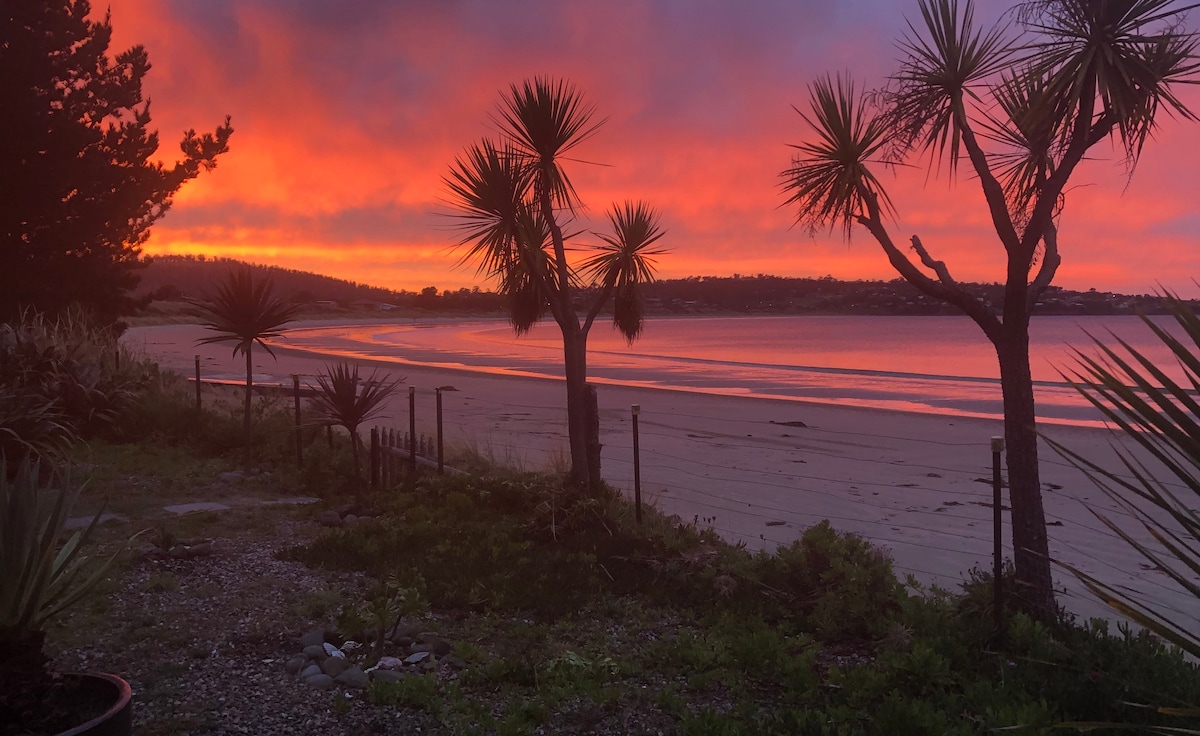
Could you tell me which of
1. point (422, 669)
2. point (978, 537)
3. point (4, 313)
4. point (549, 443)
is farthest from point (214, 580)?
point (4, 313)

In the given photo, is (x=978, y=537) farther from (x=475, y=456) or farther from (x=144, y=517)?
(x=144, y=517)

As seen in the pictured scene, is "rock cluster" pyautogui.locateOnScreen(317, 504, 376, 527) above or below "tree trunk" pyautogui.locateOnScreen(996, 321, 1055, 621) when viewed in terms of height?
below

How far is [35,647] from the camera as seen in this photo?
11.3 feet

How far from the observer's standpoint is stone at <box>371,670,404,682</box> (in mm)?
4866

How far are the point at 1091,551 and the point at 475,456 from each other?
7.79 m

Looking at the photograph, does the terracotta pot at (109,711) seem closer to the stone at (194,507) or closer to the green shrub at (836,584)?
the green shrub at (836,584)

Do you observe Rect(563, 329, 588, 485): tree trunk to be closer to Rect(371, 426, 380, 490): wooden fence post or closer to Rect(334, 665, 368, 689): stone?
Rect(371, 426, 380, 490): wooden fence post

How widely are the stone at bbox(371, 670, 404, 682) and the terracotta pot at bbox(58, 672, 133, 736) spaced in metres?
1.47

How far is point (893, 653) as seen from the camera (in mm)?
4809

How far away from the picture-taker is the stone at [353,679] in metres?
4.84

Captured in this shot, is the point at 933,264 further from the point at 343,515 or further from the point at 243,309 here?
the point at 243,309

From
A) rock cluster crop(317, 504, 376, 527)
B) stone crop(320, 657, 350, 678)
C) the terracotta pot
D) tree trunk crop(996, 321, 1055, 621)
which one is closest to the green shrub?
tree trunk crop(996, 321, 1055, 621)

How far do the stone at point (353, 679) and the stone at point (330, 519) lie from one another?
13.0 ft

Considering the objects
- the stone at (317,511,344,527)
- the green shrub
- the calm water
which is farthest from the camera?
the calm water
